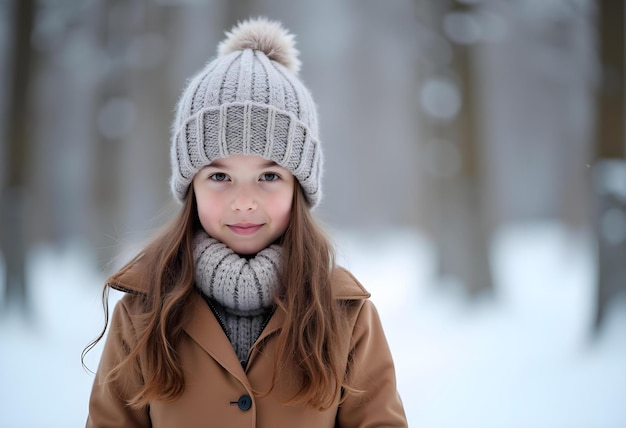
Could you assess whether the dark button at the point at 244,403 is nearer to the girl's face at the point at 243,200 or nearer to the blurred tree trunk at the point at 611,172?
the girl's face at the point at 243,200

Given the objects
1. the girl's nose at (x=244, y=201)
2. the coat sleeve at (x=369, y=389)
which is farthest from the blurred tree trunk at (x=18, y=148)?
the coat sleeve at (x=369, y=389)

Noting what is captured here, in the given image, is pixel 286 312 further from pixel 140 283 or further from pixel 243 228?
pixel 140 283

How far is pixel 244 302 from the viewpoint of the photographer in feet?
4.13

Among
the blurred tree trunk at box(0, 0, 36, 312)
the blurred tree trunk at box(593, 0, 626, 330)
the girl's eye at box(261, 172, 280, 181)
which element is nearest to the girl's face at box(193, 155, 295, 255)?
the girl's eye at box(261, 172, 280, 181)

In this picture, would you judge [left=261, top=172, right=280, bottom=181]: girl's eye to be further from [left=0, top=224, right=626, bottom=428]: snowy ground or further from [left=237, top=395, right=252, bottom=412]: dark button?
[left=237, top=395, right=252, bottom=412]: dark button

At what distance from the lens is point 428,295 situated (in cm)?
341

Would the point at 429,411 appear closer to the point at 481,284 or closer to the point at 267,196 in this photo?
the point at 481,284

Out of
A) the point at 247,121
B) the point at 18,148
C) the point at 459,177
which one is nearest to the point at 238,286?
the point at 247,121

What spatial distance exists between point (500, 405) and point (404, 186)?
5.74 feet

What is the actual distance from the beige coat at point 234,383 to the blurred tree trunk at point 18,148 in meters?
2.34

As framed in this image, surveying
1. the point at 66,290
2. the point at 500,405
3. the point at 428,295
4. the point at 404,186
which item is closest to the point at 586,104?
the point at 404,186

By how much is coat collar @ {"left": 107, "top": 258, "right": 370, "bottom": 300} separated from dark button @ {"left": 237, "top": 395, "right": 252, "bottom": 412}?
12.7 inches

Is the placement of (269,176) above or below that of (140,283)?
above

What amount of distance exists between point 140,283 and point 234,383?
35 cm
